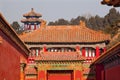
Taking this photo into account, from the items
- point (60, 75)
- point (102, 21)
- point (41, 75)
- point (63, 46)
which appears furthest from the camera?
point (102, 21)

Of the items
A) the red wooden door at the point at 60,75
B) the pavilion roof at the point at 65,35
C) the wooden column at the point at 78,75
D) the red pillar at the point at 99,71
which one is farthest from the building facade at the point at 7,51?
the pavilion roof at the point at 65,35

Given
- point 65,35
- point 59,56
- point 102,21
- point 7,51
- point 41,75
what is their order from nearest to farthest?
point 7,51, point 41,75, point 59,56, point 65,35, point 102,21

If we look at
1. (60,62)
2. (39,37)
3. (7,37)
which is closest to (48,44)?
(39,37)

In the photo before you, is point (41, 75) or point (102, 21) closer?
point (41, 75)

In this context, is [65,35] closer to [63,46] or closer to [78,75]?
[63,46]

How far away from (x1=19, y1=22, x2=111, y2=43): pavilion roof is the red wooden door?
27.3ft

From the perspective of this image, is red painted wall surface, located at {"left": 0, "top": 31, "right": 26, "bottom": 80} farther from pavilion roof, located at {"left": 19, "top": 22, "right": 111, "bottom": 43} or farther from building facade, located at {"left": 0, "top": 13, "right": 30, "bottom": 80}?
pavilion roof, located at {"left": 19, "top": 22, "right": 111, "bottom": 43}

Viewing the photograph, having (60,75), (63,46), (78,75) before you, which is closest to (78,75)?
(78,75)

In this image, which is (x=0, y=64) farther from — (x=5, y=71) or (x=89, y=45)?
(x=89, y=45)

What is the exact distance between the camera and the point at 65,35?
146 ft

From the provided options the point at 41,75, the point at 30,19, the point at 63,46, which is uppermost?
the point at 30,19

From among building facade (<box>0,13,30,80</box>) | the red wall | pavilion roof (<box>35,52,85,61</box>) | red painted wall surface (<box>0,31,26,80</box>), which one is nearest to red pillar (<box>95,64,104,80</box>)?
the red wall

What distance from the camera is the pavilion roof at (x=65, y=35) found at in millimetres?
43438

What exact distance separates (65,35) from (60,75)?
1017 centimetres
